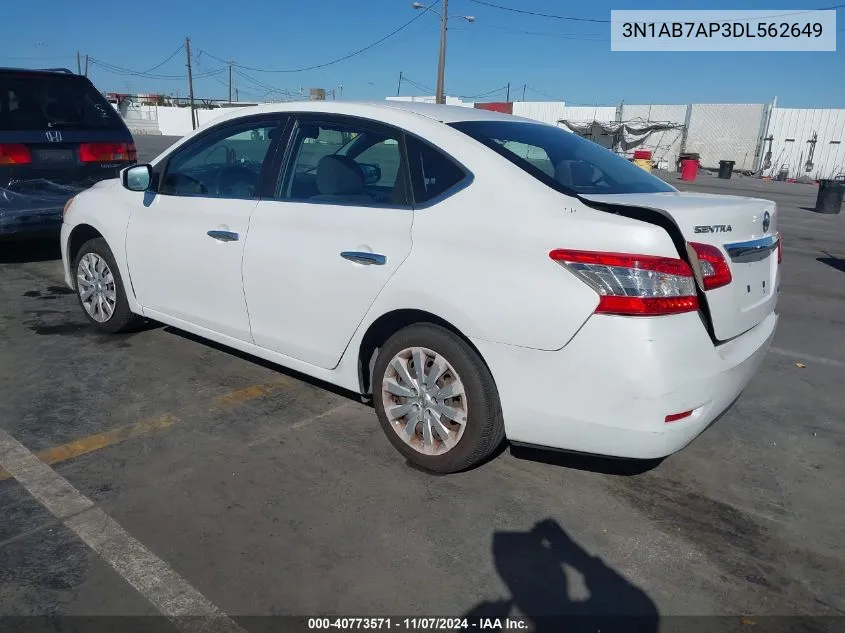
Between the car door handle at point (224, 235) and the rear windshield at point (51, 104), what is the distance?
13.3 feet

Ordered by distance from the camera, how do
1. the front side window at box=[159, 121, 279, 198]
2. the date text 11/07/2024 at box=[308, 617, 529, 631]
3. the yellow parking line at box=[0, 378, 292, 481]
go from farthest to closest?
the front side window at box=[159, 121, 279, 198], the yellow parking line at box=[0, 378, 292, 481], the date text 11/07/2024 at box=[308, 617, 529, 631]

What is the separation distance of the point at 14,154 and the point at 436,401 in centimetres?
561

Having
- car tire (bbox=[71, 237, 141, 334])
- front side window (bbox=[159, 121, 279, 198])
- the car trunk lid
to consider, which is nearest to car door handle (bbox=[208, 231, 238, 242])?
→ front side window (bbox=[159, 121, 279, 198])

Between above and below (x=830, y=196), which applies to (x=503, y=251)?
below

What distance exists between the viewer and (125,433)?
3.57 metres

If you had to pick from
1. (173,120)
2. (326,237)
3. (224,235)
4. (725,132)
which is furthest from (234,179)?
(173,120)

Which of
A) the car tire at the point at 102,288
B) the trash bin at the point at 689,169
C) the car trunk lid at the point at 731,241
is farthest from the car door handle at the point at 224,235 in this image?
the trash bin at the point at 689,169

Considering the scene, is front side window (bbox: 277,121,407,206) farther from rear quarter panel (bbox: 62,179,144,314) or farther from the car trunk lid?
rear quarter panel (bbox: 62,179,144,314)

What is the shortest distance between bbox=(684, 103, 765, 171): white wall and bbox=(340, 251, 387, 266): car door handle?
37.6 metres

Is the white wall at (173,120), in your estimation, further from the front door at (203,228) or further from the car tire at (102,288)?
the front door at (203,228)

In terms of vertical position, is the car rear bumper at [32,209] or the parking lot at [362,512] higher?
the car rear bumper at [32,209]

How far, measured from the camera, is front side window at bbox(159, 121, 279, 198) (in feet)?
12.8

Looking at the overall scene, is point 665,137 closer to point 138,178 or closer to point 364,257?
point 138,178

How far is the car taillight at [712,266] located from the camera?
2662 millimetres
